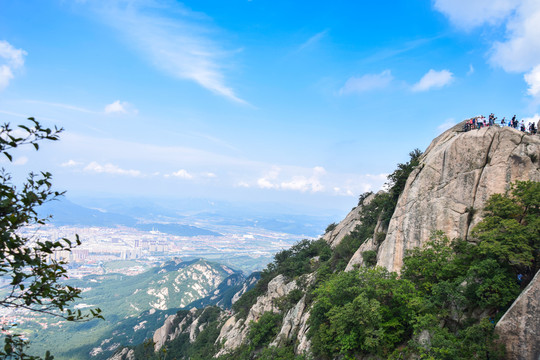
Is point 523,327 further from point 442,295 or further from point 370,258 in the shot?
point 370,258

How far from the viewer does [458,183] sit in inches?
743

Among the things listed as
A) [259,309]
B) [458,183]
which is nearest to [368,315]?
[458,183]

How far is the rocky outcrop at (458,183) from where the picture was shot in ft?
57.0

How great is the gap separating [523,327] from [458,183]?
10.1 m

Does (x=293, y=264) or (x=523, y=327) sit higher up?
(x=523, y=327)

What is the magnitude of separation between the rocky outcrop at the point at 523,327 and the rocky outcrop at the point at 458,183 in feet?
21.7

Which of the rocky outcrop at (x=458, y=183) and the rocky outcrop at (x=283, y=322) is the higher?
the rocky outcrop at (x=458, y=183)

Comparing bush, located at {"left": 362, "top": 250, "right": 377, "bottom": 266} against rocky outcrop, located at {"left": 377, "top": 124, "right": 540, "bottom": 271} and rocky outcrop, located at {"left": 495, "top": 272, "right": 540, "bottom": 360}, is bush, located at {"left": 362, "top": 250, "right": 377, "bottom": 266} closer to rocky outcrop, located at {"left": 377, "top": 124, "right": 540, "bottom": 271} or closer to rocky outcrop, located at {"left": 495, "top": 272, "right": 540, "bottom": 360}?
rocky outcrop, located at {"left": 377, "top": 124, "right": 540, "bottom": 271}

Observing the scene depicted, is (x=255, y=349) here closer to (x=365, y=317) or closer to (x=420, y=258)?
(x=365, y=317)

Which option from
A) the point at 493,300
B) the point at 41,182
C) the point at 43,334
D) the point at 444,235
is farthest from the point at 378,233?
the point at 43,334

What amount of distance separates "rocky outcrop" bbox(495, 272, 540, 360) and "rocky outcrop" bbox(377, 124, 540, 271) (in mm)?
6600

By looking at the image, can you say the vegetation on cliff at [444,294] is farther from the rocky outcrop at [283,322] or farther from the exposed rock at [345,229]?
the exposed rock at [345,229]

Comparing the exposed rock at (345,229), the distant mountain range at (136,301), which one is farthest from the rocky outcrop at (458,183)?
the distant mountain range at (136,301)

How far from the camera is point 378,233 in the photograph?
24.4m
